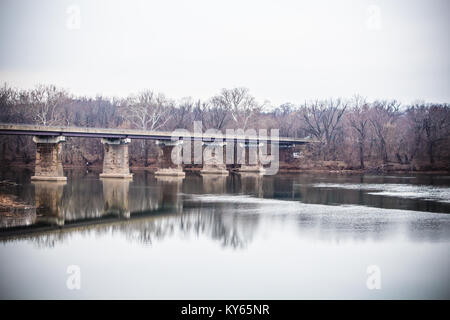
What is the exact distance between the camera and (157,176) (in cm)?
7200

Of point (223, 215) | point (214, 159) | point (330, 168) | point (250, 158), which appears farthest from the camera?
point (330, 168)

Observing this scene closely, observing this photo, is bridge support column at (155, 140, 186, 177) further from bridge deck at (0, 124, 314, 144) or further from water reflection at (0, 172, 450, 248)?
water reflection at (0, 172, 450, 248)

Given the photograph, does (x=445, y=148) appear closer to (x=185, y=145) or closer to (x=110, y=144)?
(x=185, y=145)

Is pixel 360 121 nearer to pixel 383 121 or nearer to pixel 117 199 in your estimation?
pixel 383 121

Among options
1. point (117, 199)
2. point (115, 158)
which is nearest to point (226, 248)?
point (117, 199)

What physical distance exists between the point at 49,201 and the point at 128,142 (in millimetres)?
27948

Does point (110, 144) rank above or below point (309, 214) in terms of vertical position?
above

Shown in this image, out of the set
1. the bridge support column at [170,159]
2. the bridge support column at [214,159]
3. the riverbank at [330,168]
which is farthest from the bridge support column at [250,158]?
the bridge support column at [170,159]

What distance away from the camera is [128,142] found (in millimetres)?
65250

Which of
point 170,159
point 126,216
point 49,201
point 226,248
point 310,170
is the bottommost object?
point 310,170

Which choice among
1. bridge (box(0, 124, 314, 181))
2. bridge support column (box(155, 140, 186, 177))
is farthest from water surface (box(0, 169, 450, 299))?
bridge support column (box(155, 140, 186, 177))

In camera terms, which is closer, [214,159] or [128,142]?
[128,142]

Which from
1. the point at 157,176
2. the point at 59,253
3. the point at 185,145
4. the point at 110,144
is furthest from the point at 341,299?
the point at 185,145
